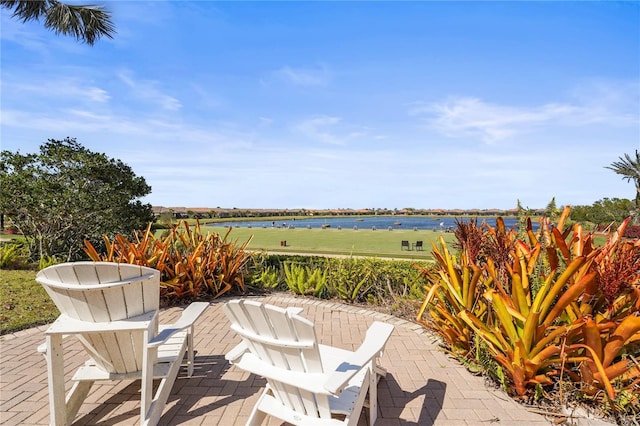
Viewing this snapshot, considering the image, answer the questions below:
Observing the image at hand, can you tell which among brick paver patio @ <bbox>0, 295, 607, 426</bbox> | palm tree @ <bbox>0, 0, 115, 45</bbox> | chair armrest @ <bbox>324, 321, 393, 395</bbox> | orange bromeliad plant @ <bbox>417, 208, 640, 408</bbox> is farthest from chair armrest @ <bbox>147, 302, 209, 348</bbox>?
palm tree @ <bbox>0, 0, 115, 45</bbox>

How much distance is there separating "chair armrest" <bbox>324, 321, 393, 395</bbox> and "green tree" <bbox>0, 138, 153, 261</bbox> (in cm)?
1086

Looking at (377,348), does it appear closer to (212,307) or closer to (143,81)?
(212,307)

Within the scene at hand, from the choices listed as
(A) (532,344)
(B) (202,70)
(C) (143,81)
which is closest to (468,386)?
(A) (532,344)

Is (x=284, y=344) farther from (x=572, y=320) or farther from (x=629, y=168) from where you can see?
(x=629, y=168)

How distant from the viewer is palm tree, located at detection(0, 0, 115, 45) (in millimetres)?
12500

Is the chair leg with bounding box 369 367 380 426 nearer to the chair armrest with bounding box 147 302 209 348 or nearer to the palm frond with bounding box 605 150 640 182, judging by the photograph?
the chair armrest with bounding box 147 302 209 348

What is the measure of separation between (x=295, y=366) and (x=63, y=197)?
11.1 metres

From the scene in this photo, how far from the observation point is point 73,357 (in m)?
3.88

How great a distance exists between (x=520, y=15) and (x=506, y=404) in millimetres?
6981

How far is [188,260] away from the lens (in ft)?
20.4

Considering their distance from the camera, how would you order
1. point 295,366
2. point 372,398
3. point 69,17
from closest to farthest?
point 295,366, point 372,398, point 69,17

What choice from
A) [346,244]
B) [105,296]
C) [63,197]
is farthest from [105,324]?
[346,244]

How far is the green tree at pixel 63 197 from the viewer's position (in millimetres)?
9898

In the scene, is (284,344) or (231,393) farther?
(231,393)
